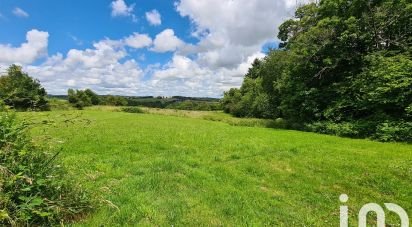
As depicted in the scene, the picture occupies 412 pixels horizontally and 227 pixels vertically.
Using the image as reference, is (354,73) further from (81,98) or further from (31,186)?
(81,98)

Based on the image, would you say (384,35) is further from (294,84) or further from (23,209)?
(23,209)

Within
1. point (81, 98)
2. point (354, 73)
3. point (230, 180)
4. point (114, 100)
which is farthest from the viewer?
point (114, 100)

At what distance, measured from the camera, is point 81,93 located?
81.9m

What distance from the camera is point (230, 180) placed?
8633 mm

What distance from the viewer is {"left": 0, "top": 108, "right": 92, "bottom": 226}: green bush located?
4.12 meters

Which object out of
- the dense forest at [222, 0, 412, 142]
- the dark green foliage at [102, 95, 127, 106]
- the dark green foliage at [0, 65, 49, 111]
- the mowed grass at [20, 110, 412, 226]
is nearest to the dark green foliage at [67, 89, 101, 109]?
the dark green foliage at [102, 95, 127, 106]

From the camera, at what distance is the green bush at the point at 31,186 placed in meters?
4.12

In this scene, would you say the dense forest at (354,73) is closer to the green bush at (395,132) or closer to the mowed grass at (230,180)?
the green bush at (395,132)

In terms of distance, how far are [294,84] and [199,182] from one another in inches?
814

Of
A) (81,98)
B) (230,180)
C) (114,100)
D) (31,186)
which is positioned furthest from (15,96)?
(114,100)

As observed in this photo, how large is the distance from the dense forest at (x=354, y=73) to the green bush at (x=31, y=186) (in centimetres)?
1808

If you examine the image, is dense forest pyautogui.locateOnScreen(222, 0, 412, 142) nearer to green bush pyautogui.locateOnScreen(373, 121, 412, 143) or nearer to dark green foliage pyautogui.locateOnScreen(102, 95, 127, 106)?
green bush pyautogui.locateOnScreen(373, 121, 412, 143)

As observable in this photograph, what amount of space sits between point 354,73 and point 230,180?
1862 cm

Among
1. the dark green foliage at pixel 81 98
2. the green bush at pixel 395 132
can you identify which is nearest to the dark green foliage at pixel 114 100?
the dark green foliage at pixel 81 98
